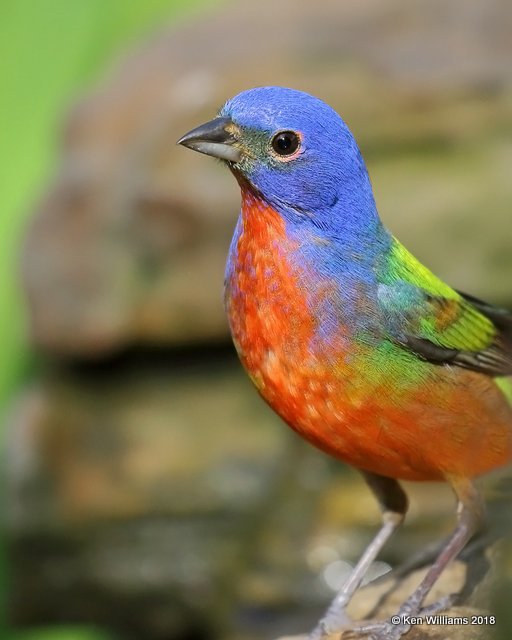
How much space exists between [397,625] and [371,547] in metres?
0.50

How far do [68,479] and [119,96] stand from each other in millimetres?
2574

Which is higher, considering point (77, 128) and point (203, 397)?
point (77, 128)

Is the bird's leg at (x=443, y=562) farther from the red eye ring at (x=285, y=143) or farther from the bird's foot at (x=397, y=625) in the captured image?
the red eye ring at (x=285, y=143)

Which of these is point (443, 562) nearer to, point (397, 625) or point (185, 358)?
point (397, 625)

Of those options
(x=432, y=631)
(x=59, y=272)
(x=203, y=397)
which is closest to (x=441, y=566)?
(x=432, y=631)

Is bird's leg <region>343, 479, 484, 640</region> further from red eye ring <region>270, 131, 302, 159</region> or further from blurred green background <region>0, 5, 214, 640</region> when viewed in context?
blurred green background <region>0, 5, 214, 640</region>

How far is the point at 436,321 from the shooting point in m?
3.80

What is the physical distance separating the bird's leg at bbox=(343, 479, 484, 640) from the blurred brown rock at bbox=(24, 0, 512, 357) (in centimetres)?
297

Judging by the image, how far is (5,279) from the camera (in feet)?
25.6

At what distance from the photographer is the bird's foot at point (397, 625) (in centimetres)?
368

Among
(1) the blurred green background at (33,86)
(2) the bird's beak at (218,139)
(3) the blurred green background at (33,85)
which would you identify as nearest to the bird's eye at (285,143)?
(2) the bird's beak at (218,139)

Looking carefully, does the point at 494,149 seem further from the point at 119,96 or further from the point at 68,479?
the point at 68,479

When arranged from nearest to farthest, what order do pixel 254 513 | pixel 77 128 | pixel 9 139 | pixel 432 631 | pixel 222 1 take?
1. pixel 432 631
2. pixel 254 513
3. pixel 77 128
4. pixel 9 139
5. pixel 222 1

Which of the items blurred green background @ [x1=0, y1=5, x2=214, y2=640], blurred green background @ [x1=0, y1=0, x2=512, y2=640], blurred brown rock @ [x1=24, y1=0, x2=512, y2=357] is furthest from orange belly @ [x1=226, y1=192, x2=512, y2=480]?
blurred green background @ [x1=0, y1=5, x2=214, y2=640]
